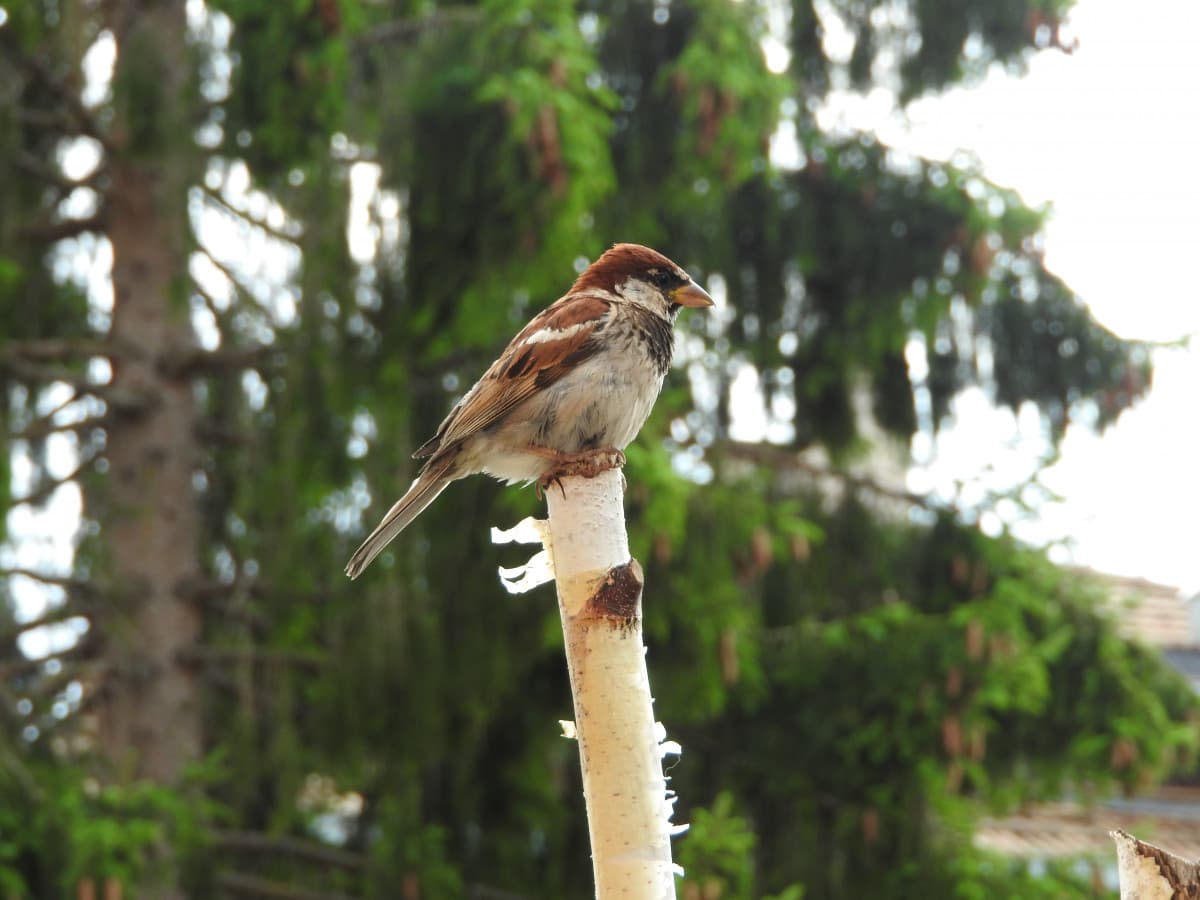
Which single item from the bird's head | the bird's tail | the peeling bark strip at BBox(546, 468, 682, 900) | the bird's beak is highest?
the bird's head

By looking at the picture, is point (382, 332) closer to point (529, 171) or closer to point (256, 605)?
point (529, 171)

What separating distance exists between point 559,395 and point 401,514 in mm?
367

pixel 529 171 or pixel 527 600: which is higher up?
pixel 529 171

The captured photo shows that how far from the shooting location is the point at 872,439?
316 inches

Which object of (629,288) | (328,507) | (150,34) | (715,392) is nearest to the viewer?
(629,288)

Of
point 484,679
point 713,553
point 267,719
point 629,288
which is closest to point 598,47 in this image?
point 713,553

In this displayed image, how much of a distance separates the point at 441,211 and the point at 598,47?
126cm

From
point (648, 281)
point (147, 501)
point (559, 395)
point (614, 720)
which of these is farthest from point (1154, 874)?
point (147, 501)

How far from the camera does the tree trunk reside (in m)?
6.42

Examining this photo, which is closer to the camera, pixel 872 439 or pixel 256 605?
pixel 256 605

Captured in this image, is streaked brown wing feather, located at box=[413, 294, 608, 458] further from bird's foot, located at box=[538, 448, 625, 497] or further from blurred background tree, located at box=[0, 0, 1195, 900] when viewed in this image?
blurred background tree, located at box=[0, 0, 1195, 900]

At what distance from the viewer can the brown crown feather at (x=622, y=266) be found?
303 cm

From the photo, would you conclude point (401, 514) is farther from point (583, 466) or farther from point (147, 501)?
point (147, 501)

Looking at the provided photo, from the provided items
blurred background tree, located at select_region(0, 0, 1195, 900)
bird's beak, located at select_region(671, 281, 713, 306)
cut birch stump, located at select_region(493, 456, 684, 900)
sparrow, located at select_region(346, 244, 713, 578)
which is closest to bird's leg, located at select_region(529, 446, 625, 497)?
cut birch stump, located at select_region(493, 456, 684, 900)
